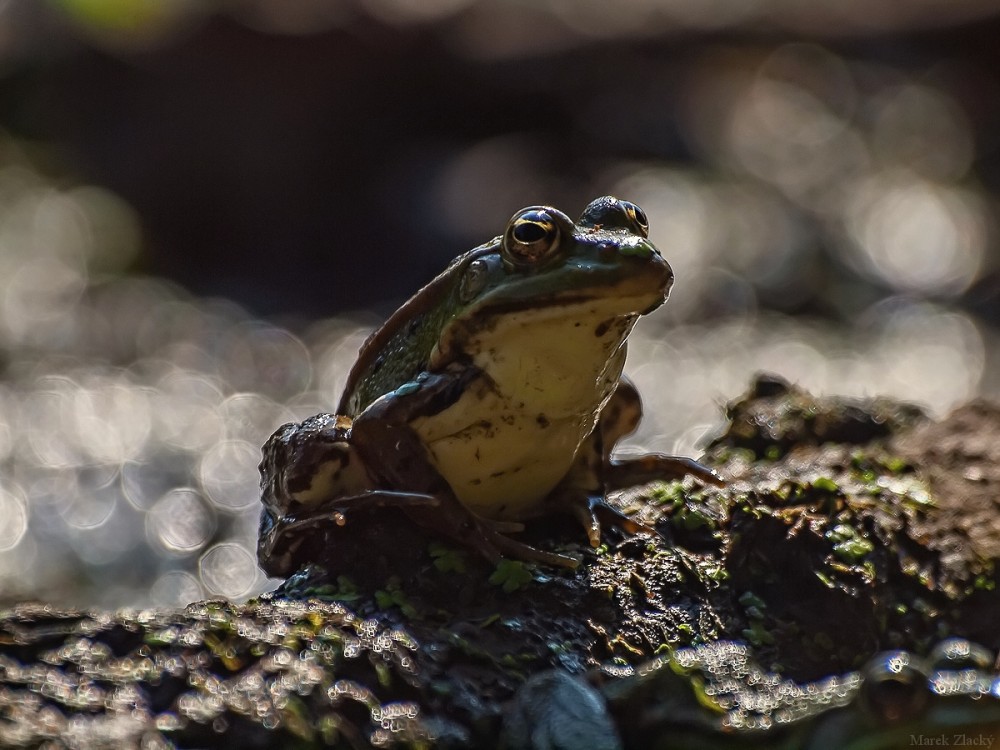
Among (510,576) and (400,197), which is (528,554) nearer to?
(510,576)

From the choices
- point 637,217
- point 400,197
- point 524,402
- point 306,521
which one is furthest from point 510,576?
point 400,197

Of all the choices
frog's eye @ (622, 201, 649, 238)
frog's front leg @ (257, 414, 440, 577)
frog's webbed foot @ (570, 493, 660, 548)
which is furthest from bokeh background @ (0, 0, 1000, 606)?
frog's eye @ (622, 201, 649, 238)

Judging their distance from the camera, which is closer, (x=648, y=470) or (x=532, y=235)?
(x=532, y=235)

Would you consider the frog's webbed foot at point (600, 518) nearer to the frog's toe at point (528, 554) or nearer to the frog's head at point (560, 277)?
the frog's toe at point (528, 554)

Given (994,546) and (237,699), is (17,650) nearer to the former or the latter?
(237,699)

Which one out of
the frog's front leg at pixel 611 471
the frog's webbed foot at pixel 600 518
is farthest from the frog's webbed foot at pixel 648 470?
the frog's webbed foot at pixel 600 518

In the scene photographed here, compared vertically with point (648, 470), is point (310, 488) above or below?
below
